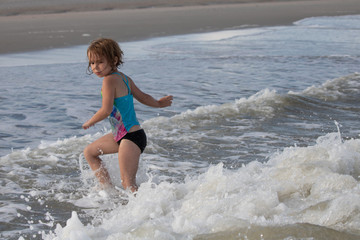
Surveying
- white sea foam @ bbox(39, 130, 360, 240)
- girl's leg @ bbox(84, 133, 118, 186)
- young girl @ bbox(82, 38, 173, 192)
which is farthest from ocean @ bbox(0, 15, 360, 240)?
young girl @ bbox(82, 38, 173, 192)

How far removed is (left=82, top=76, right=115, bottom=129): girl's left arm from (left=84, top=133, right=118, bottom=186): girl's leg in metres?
0.28

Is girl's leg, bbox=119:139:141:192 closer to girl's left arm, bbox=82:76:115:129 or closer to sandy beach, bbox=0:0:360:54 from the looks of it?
girl's left arm, bbox=82:76:115:129

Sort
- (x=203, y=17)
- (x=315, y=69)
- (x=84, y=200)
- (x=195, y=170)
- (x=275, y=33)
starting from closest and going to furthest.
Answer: (x=84, y=200), (x=195, y=170), (x=315, y=69), (x=275, y=33), (x=203, y=17)

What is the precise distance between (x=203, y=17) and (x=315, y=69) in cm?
1679

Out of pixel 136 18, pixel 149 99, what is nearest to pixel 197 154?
pixel 149 99

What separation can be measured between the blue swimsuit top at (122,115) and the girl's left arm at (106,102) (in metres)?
0.10

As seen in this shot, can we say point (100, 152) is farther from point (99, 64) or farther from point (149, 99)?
point (99, 64)

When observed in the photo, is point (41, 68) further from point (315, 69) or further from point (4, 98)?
point (315, 69)

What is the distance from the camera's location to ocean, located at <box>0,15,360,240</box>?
12.0 feet

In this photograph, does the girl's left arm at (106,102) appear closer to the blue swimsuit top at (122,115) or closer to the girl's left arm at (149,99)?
the blue swimsuit top at (122,115)

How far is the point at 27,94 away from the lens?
9.70 metres

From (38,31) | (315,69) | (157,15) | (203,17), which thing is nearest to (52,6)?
(157,15)

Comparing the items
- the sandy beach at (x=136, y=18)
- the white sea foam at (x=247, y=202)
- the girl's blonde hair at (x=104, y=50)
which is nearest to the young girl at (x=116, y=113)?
the girl's blonde hair at (x=104, y=50)

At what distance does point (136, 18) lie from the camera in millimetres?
28547
